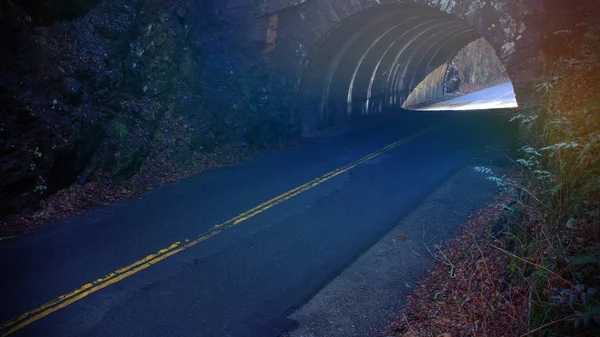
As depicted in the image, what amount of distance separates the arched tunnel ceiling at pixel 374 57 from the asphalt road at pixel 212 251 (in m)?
5.90

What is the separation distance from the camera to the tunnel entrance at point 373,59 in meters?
15.3

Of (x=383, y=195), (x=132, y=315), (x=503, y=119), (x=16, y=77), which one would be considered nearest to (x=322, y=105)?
(x=503, y=119)

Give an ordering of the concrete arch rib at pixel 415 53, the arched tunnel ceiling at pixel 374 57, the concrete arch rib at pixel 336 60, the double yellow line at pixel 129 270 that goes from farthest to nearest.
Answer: the concrete arch rib at pixel 415 53, the concrete arch rib at pixel 336 60, the arched tunnel ceiling at pixel 374 57, the double yellow line at pixel 129 270

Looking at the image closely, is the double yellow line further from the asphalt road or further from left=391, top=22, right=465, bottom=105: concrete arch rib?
left=391, top=22, right=465, bottom=105: concrete arch rib

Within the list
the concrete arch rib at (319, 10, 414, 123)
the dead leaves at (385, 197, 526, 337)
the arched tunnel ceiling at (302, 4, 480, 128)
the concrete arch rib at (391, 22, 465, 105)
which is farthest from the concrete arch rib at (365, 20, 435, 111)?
the dead leaves at (385, 197, 526, 337)

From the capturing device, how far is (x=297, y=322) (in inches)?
187

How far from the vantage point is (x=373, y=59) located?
66.4 feet

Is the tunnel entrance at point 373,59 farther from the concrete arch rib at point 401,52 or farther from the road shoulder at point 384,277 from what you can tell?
the road shoulder at point 384,277

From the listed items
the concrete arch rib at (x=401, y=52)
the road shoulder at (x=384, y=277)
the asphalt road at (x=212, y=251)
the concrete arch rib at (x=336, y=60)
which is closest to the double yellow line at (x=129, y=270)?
the asphalt road at (x=212, y=251)

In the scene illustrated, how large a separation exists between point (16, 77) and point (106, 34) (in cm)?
295

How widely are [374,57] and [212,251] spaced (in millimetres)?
16151

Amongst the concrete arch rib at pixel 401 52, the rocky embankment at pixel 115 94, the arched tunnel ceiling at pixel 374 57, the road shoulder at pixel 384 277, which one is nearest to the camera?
the road shoulder at pixel 384 277

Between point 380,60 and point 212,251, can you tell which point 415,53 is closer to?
point 380,60

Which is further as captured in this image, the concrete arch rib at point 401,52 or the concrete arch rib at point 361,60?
the concrete arch rib at point 401,52
